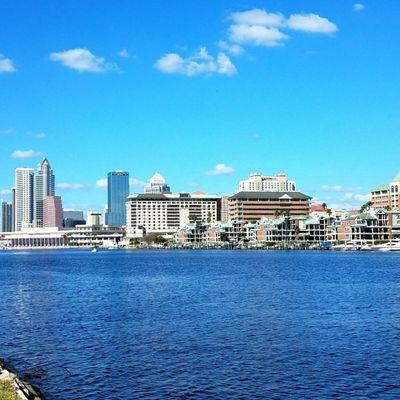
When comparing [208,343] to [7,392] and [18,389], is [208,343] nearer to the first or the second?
[18,389]

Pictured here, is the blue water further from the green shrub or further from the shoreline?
the green shrub

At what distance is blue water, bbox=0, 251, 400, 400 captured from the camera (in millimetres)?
31266

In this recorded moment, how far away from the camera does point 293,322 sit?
161 feet

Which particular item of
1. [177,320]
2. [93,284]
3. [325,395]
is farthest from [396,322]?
[93,284]

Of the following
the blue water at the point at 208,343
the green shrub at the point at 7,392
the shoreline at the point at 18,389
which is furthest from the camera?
the blue water at the point at 208,343

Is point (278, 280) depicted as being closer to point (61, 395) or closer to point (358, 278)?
point (358, 278)

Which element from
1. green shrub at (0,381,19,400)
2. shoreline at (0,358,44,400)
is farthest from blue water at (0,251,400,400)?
green shrub at (0,381,19,400)

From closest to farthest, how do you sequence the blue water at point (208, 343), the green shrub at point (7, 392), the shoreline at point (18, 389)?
the green shrub at point (7, 392) < the shoreline at point (18, 389) < the blue water at point (208, 343)

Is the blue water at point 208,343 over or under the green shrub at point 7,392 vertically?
under

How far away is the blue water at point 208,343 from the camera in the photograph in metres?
31.3

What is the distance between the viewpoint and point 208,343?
136ft

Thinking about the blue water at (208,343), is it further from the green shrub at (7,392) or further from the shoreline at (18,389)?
the green shrub at (7,392)

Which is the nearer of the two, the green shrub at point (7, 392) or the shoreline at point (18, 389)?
the green shrub at point (7, 392)

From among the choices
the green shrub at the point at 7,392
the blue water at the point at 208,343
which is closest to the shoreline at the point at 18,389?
the green shrub at the point at 7,392
